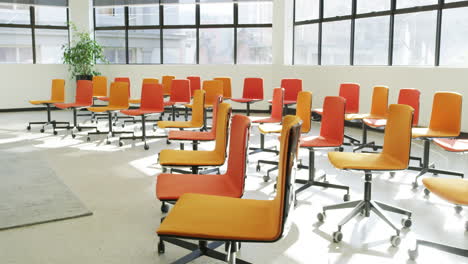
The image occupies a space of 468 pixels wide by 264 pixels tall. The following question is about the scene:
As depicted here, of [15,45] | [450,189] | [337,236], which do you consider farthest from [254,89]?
[15,45]

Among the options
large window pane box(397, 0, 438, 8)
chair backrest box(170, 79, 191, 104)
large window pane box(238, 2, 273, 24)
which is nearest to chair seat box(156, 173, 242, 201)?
chair backrest box(170, 79, 191, 104)

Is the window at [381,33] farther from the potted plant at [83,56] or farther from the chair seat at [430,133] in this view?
A: the potted plant at [83,56]

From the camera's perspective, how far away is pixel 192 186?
2.96 m

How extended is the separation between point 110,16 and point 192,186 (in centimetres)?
1002

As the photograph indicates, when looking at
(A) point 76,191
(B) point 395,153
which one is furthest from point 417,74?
(A) point 76,191

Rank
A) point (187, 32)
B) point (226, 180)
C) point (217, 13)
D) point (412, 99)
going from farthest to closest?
point (187, 32) < point (217, 13) < point (412, 99) < point (226, 180)

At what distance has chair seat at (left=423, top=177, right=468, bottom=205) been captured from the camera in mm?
2676

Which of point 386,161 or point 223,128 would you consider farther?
point 386,161

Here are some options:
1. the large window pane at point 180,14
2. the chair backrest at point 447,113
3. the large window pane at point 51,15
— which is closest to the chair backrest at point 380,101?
the chair backrest at point 447,113

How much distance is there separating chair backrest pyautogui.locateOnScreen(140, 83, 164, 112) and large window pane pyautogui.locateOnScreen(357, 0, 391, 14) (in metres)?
4.19

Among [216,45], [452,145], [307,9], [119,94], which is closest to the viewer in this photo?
[452,145]

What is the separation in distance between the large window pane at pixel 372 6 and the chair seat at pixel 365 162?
17.6 feet

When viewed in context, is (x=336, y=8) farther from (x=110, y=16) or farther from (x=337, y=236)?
(x=337, y=236)

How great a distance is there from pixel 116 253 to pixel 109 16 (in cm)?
995
